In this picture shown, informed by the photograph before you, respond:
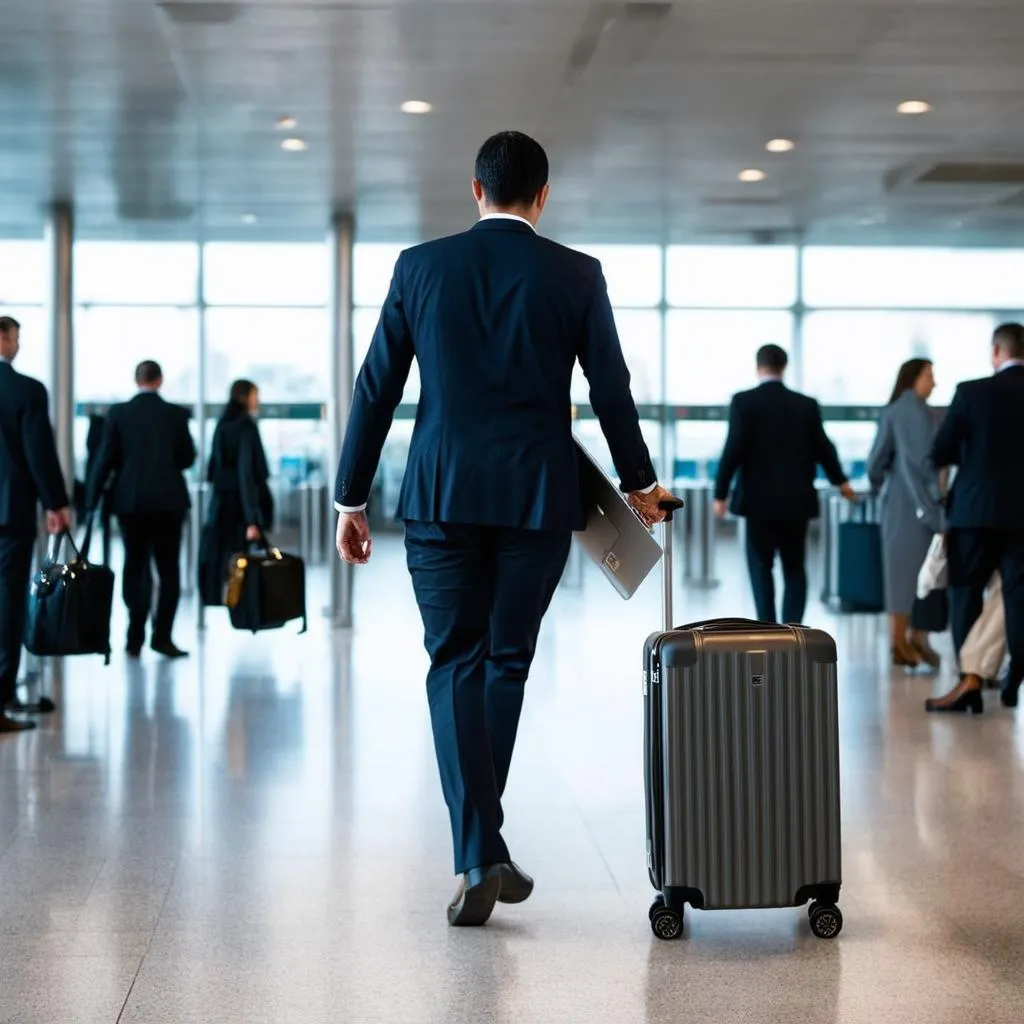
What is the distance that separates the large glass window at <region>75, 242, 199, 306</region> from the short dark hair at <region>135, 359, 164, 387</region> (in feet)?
21.3

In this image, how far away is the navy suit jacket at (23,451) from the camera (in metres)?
6.14

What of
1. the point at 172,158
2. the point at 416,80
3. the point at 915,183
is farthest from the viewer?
the point at 915,183

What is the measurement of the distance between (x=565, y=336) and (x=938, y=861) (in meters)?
1.80

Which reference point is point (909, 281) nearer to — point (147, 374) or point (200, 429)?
point (200, 429)

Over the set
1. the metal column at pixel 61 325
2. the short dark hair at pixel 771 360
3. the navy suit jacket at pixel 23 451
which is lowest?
the navy suit jacket at pixel 23 451

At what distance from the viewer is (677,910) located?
134 inches

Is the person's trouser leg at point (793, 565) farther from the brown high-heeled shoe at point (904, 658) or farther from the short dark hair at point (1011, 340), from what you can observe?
the short dark hair at point (1011, 340)

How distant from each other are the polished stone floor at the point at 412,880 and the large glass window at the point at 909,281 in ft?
35.2

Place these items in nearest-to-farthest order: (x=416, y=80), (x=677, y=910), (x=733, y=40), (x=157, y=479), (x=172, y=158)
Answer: (x=677, y=910) < (x=733, y=40) < (x=416, y=80) < (x=157, y=479) < (x=172, y=158)

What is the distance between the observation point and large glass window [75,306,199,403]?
15.6m

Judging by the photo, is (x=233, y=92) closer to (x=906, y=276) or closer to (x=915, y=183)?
(x=915, y=183)

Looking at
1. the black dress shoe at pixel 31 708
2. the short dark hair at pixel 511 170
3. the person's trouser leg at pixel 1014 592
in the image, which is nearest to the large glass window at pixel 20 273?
the black dress shoe at pixel 31 708

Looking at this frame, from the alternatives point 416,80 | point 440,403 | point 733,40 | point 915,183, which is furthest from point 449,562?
point 915,183

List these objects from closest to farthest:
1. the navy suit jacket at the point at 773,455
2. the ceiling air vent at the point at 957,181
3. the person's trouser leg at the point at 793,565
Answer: the navy suit jacket at the point at 773,455, the person's trouser leg at the point at 793,565, the ceiling air vent at the point at 957,181
